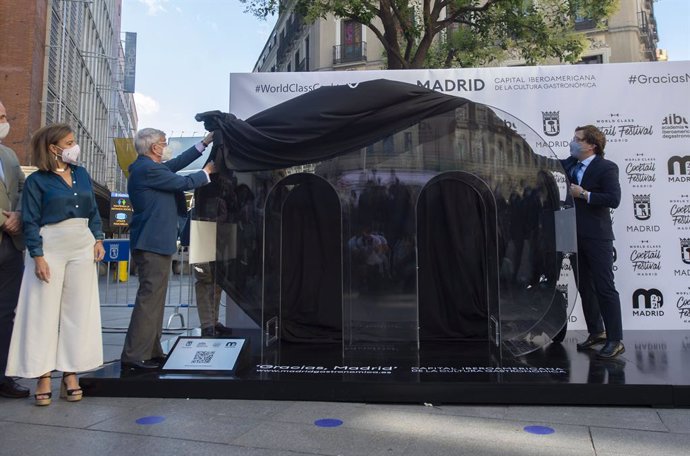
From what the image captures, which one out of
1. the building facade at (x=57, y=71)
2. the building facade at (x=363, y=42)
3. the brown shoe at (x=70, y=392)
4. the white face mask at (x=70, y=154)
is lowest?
the brown shoe at (x=70, y=392)

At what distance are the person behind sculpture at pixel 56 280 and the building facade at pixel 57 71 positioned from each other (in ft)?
47.1

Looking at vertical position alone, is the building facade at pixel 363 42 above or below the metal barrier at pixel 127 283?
above

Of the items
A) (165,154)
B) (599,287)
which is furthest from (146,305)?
(599,287)

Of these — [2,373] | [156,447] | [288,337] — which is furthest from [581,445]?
[2,373]

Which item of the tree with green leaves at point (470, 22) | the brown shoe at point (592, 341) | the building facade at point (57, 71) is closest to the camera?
the brown shoe at point (592, 341)

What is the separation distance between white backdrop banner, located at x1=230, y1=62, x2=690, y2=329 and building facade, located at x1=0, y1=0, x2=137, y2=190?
15264 mm

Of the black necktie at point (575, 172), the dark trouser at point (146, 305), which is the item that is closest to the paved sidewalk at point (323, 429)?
the dark trouser at point (146, 305)

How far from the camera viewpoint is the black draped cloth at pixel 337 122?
4.63 meters

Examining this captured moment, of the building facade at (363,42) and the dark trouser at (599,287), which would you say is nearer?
A: the dark trouser at (599,287)

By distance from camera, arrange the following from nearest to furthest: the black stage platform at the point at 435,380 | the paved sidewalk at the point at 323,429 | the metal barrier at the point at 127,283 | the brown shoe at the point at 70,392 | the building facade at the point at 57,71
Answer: the paved sidewalk at the point at 323,429
the black stage platform at the point at 435,380
the brown shoe at the point at 70,392
the metal barrier at the point at 127,283
the building facade at the point at 57,71

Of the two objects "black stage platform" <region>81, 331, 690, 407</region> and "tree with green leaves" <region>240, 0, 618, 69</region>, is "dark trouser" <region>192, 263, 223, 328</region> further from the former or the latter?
"tree with green leaves" <region>240, 0, 618, 69</region>

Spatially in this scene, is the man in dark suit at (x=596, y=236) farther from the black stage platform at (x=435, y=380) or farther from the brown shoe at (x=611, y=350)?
the black stage platform at (x=435, y=380)

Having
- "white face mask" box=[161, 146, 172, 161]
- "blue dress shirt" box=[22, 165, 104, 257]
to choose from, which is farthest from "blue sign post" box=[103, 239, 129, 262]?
"blue dress shirt" box=[22, 165, 104, 257]

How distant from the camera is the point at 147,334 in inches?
172
